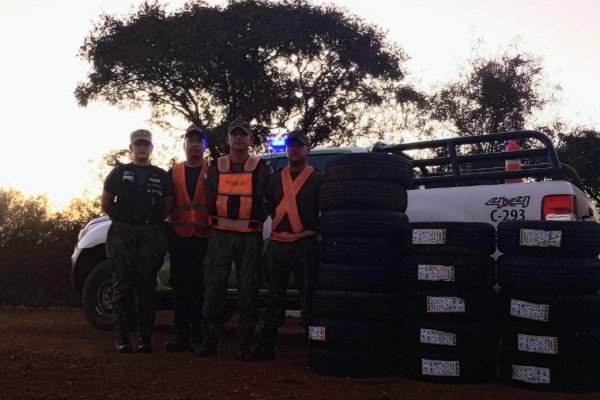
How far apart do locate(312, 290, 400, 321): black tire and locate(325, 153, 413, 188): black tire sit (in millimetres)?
923

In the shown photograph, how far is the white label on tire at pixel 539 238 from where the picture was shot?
4.82 m

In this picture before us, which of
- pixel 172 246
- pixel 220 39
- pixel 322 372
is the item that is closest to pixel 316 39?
pixel 220 39

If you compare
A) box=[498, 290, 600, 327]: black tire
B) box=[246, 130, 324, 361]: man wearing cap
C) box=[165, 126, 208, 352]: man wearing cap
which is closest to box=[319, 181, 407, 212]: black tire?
box=[246, 130, 324, 361]: man wearing cap

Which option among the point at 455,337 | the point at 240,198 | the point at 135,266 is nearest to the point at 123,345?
the point at 135,266

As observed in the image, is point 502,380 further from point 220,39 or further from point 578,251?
point 220,39

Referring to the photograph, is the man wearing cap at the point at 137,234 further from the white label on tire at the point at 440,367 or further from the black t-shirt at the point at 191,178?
the white label on tire at the point at 440,367

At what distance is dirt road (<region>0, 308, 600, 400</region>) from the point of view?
4500 millimetres

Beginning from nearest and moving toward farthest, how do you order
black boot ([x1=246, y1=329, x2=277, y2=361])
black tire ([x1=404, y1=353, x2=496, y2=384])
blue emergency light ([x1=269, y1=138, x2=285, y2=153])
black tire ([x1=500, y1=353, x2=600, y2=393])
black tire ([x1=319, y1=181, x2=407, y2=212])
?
black tire ([x1=500, y1=353, x2=600, y2=393]) → black tire ([x1=404, y1=353, x2=496, y2=384]) → black tire ([x1=319, y1=181, x2=407, y2=212]) → black boot ([x1=246, y1=329, x2=277, y2=361]) → blue emergency light ([x1=269, y1=138, x2=285, y2=153])

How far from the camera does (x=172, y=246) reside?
6.44 metres

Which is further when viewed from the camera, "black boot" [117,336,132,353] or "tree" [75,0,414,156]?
"tree" [75,0,414,156]

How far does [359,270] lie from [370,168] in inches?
32.3

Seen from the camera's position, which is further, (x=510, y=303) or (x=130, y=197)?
(x=130, y=197)

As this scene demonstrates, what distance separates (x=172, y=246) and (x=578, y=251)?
3543 mm

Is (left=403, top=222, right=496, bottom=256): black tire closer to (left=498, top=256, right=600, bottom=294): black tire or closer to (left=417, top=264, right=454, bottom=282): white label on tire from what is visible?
(left=417, top=264, right=454, bottom=282): white label on tire
